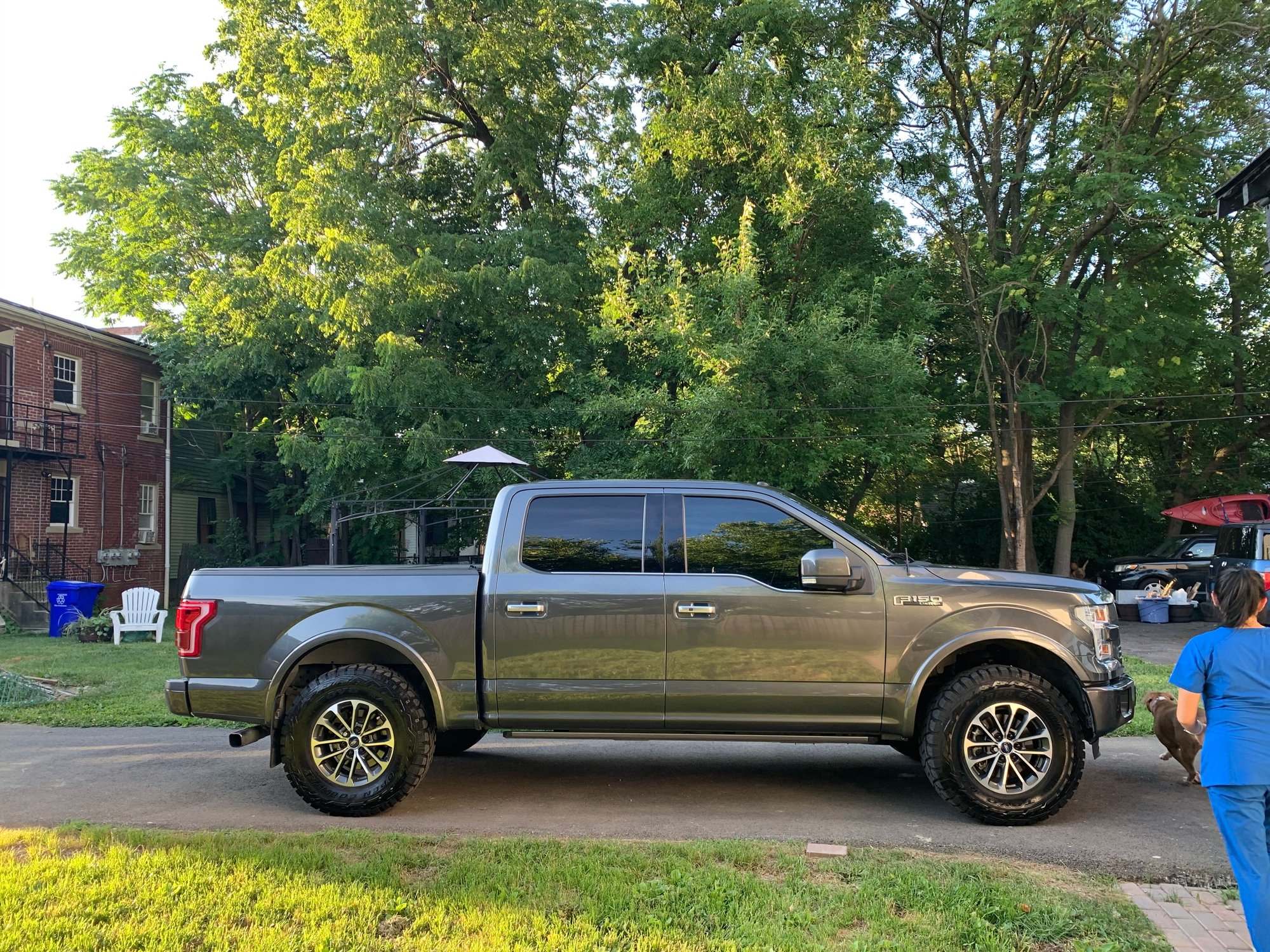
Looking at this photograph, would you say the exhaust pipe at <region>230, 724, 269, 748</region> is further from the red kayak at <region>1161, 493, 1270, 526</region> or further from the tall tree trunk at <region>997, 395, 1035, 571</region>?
the red kayak at <region>1161, 493, 1270, 526</region>

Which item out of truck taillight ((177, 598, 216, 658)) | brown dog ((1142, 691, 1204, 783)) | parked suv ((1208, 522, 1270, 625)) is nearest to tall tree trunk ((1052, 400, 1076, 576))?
parked suv ((1208, 522, 1270, 625))

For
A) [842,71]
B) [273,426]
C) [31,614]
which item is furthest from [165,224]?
[842,71]

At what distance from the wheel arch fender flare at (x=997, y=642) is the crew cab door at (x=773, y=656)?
0.65 feet

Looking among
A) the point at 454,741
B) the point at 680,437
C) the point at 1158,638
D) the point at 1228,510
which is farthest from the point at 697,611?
the point at 1228,510

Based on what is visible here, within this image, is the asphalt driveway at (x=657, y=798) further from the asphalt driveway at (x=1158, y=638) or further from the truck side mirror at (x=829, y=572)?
the asphalt driveway at (x=1158, y=638)

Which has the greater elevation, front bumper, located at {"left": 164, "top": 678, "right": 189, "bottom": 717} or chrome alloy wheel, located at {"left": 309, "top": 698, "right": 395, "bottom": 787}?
front bumper, located at {"left": 164, "top": 678, "right": 189, "bottom": 717}

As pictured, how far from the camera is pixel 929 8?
20953 millimetres

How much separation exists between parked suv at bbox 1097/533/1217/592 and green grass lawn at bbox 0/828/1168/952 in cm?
1945

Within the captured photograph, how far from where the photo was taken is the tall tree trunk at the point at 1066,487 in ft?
76.1

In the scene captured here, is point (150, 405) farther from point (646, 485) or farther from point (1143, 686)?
point (1143, 686)

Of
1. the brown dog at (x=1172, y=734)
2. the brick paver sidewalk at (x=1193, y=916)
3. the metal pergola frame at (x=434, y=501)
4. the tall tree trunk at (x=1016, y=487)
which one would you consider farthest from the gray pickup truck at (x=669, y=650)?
the tall tree trunk at (x=1016, y=487)

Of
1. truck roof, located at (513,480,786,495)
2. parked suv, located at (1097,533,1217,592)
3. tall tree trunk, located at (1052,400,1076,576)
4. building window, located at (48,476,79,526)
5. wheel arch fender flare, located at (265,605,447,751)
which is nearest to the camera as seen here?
wheel arch fender flare, located at (265,605,447,751)

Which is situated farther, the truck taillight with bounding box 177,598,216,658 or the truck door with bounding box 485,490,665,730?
the truck taillight with bounding box 177,598,216,658

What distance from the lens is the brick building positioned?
21.8 m
